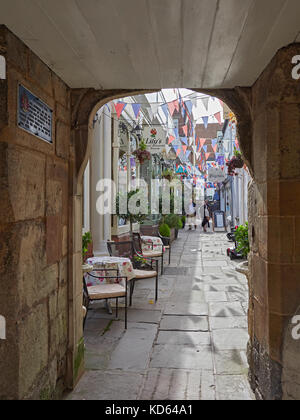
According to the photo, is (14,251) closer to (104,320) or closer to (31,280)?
(31,280)

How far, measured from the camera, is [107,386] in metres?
3.17

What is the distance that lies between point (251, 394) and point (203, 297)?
3.15m

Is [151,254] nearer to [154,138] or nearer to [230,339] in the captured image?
[230,339]

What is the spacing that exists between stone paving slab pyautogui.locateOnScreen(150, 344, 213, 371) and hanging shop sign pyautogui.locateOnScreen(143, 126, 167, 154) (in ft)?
23.7

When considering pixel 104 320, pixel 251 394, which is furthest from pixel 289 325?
pixel 104 320

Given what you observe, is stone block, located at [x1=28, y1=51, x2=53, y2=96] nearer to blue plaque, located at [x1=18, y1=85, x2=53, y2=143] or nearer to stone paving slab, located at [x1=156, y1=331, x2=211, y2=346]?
blue plaque, located at [x1=18, y1=85, x2=53, y2=143]

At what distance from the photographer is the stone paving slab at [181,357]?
3.62 m

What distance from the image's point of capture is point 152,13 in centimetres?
194

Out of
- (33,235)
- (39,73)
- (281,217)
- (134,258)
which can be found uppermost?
(39,73)

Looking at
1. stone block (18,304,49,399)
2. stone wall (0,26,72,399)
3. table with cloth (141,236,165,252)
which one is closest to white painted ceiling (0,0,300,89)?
stone wall (0,26,72,399)

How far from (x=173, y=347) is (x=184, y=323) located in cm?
83

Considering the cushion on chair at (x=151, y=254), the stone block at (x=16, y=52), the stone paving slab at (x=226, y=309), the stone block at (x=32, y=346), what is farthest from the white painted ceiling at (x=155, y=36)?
the cushion on chair at (x=151, y=254)

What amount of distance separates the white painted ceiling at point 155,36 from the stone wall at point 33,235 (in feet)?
0.68

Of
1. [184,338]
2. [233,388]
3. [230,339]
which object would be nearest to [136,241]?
[184,338]
